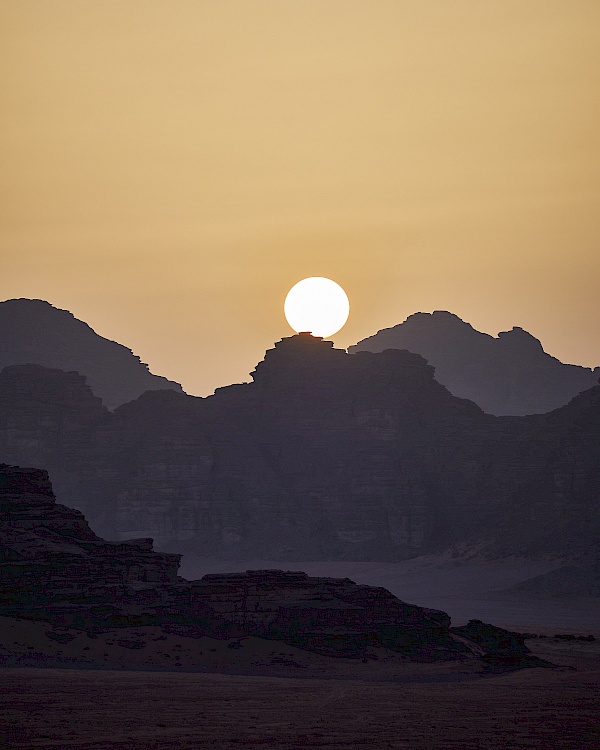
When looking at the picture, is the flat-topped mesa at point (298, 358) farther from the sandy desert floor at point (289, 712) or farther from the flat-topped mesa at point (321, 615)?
the sandy desert floor at point (289, 712)

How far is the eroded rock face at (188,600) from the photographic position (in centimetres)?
5641

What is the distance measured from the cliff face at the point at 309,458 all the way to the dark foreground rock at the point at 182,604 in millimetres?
56643

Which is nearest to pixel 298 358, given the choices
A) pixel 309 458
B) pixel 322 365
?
pixel 322 365

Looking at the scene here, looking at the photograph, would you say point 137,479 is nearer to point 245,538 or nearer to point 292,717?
point 245,538

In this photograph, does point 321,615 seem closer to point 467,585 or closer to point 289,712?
point 289,712

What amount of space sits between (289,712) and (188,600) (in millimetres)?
16697

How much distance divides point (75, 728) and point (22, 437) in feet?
335

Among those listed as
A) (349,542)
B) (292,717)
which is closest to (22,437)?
(349,542)

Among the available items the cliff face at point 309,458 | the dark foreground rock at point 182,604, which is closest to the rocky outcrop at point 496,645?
the dark foreground rock at point 182,604

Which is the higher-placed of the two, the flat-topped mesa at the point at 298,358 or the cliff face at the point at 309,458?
the flat-topped mesa at the point at 298,358

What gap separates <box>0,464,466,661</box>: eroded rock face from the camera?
56.4 m

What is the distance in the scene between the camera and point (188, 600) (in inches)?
2312

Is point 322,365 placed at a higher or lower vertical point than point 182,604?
higher

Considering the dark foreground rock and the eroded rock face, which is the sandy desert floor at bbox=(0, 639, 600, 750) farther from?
the eroded rock face
